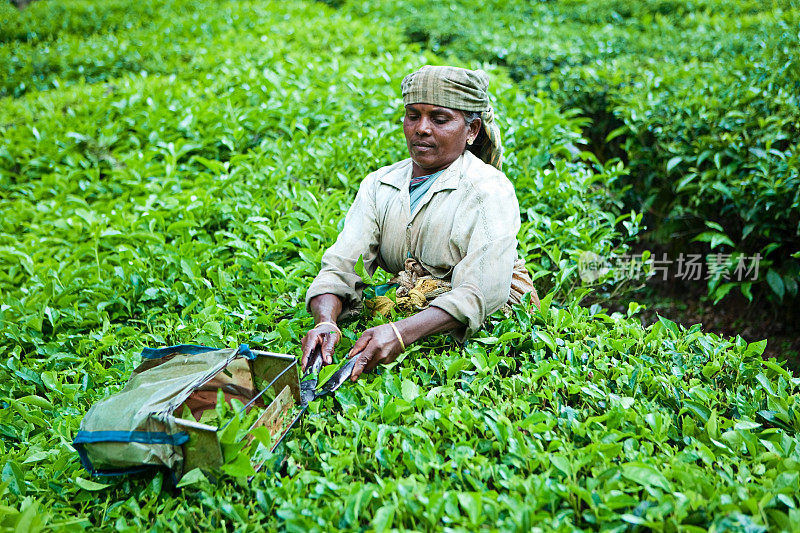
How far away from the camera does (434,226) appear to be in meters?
2.48

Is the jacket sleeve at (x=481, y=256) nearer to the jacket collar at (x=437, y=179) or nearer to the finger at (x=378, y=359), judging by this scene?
the jacket collar at (x=437, y=179)

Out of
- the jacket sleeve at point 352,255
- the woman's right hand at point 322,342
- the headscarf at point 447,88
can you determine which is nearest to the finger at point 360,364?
the woman's right hand at point 322,342

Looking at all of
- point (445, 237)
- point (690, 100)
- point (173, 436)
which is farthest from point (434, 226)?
point (690, 100)

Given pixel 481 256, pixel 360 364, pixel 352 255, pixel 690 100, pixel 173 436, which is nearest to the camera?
pixel 173 436

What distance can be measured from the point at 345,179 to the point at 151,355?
1966 mm

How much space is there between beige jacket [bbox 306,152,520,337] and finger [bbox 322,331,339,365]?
→ 21cm

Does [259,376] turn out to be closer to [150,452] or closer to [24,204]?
[150,452]

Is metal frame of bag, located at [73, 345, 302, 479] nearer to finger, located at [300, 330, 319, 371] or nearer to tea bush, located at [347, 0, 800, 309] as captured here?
finger, located at [300, 330, 319, 371]

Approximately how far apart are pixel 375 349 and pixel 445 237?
1.81 feet

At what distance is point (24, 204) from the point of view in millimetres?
4453

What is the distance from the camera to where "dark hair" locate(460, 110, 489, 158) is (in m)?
2.51

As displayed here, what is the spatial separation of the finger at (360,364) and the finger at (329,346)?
12cm

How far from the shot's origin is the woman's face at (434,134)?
245 cm

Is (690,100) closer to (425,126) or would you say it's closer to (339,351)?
(425,126)
